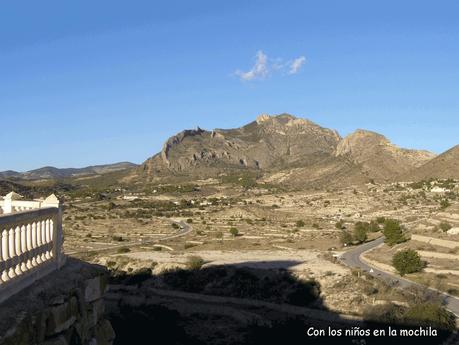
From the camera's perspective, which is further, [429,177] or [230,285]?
[429,177]

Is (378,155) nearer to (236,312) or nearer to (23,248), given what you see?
(236,312)

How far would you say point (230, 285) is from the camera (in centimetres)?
3306

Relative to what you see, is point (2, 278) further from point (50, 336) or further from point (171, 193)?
point (171, 193)

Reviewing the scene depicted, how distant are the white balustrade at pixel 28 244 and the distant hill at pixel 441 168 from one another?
115m

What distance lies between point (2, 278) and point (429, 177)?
123 m

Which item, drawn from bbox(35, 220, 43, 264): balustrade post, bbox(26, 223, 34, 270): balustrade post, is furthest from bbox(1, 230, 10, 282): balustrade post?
bbox(35, 220, 43, 264): balustrade post

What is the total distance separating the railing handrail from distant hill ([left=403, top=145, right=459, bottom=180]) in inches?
4554

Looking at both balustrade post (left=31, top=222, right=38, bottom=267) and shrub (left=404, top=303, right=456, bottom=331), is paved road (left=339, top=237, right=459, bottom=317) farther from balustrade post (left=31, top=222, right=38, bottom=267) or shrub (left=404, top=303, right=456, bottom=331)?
balustrade post (left=31, top=222, right=38, bottom=267)

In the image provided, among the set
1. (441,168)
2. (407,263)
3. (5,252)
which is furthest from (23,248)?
(441,168)

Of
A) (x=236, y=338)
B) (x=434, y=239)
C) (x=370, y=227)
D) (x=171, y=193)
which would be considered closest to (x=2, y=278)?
(x=236, y=338)

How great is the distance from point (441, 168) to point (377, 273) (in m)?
93.5

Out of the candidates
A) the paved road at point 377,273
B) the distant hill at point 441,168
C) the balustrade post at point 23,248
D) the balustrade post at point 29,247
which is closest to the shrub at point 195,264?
the paved road at point 377,273

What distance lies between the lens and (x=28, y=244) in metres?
6.59

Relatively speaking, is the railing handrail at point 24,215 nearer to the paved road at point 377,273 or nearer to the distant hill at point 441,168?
the paved road at point 377,273
